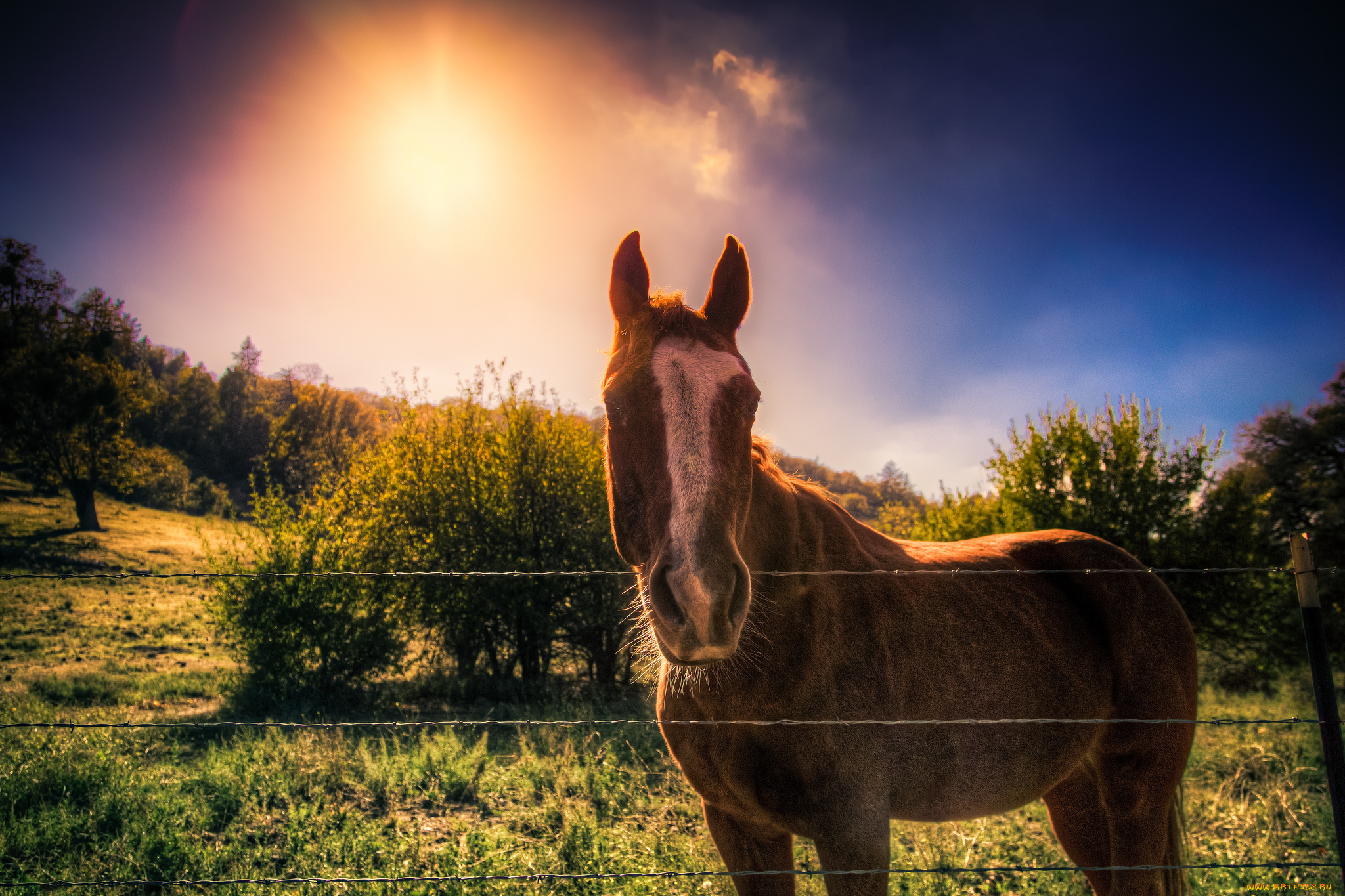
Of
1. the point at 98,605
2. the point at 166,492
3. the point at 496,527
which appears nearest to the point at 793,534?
the point at 496,527

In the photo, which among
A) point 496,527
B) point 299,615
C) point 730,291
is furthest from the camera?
point 496,527

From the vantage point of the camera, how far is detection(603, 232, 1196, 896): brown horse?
160 cm

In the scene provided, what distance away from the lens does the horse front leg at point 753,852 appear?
2.12 meters

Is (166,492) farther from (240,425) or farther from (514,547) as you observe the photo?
(514,547)

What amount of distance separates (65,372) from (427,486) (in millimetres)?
24277

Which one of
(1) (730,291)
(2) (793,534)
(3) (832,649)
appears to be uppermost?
(1) (730,291)

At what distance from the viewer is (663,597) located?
1.43m

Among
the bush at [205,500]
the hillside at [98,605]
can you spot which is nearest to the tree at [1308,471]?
the hillside at [98,605]

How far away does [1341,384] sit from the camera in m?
19.5

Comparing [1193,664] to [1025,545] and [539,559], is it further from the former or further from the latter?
[539,559]

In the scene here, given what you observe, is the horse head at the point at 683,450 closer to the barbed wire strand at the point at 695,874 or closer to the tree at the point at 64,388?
the barbed wire strand at the point at 695,874

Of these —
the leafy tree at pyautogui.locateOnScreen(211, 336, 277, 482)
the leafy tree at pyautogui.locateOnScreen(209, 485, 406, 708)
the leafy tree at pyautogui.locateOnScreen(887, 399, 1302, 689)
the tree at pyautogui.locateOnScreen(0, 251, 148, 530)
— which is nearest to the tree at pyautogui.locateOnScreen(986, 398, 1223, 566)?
the leafy tree at pyautogui.locateOnScreen(887, 399, 1302, 689)

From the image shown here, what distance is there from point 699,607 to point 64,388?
3477 cm

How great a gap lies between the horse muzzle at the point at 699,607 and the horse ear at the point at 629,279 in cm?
104
